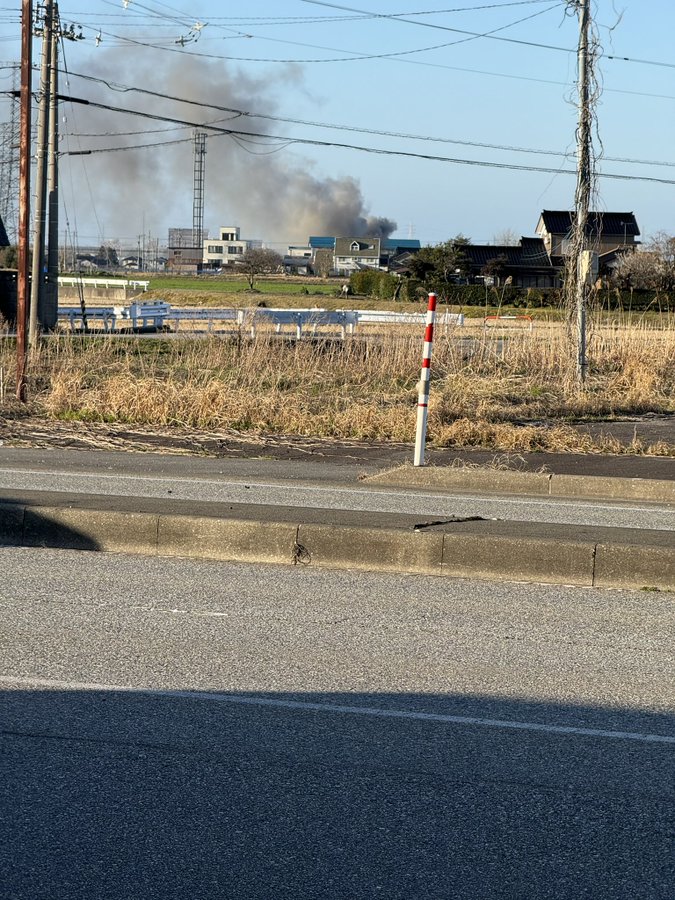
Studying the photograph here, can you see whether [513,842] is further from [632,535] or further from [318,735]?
[632,535]

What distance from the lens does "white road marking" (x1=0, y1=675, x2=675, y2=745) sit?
4680mm

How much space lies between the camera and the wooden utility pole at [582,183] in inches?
797

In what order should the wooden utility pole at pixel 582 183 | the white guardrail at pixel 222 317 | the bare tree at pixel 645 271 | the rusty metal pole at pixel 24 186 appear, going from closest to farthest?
the rusty metal pole at pixel 24 186 < the wooden utility pole at pixel 582 183 < the white guardrail at pixel 222 317 < the bare tree at pixel 645 271

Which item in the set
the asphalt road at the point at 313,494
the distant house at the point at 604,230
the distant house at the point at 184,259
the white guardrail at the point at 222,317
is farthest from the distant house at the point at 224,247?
the asphalt road at the point at 313,494

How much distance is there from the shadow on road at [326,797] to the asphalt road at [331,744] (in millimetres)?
10

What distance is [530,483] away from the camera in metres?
12.2

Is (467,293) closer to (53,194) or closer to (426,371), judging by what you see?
(53,194)

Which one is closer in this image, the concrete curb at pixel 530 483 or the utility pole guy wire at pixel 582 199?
the concrete curb at pixel 530 483

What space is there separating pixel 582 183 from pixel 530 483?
1019cm

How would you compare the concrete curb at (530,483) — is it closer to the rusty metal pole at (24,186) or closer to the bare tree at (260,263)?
the rusty metal pole at (24,186)

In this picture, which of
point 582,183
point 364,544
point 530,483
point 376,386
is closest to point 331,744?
point 364,544

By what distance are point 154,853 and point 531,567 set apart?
14.9 ft

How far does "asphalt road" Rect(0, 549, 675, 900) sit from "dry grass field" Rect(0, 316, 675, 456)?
9.21m

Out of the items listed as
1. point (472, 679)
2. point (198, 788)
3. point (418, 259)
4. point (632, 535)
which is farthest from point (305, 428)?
point (418, 259)
